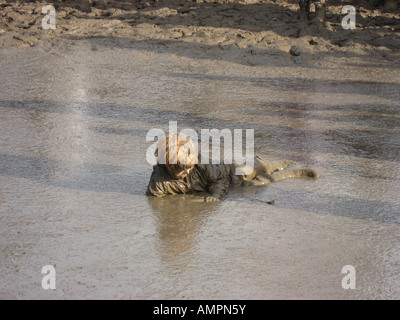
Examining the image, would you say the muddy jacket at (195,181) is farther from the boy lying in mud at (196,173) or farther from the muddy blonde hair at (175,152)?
the muddy blonde hair at (175,152)

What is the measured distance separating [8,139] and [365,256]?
446 cm

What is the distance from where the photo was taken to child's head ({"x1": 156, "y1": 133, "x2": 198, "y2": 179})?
517 centimetres

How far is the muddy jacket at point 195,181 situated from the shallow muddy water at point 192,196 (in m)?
0.11

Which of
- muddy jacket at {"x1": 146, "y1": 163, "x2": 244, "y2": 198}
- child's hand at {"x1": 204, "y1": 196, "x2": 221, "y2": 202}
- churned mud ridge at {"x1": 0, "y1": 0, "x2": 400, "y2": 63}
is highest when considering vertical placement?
churned mud ridge at {"x1": 0, "y1": 0, "x2": 400, "y2": 63}

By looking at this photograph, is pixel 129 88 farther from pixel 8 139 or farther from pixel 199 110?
pixel 8 139

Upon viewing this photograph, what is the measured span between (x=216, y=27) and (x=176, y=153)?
7704 mm

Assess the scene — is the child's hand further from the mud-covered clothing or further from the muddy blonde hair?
the muddy blonde hair

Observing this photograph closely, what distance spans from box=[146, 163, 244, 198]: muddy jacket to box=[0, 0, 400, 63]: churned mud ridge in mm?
5850

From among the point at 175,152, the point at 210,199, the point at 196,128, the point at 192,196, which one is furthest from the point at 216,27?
the point at 175,152

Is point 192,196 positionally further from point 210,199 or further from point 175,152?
point 175,152

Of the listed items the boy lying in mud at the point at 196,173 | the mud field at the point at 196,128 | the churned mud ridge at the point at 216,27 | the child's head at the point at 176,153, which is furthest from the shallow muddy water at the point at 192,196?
the churned mud ridge at the point at 216,27

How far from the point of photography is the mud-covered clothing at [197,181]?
555 centimetres

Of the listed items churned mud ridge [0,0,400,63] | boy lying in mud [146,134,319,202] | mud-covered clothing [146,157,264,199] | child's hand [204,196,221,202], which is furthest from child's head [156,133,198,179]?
churned mud ridge [0,0,400,63]

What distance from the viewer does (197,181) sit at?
5.71 m
